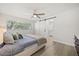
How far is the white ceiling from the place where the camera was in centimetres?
199

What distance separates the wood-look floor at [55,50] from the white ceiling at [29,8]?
1.34ft

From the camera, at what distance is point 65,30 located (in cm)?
198

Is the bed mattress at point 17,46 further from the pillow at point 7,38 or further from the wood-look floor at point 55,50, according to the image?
the wood-look floor at point 55,50

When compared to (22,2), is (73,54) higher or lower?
lower

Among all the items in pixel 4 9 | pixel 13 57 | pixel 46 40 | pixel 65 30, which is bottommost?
pixel 13 57

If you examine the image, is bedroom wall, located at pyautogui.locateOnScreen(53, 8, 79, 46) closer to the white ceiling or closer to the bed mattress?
the white ceiling

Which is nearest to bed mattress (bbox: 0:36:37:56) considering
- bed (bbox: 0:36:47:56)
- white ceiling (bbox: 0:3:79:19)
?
bed (bbox: 0:36:47:56)

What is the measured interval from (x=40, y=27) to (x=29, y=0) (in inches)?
15.6

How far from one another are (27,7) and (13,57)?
0.71 m

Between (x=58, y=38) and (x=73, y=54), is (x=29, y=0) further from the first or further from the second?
(x=73, y=54)

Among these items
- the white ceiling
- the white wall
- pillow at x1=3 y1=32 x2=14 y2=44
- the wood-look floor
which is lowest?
the wood-look floor

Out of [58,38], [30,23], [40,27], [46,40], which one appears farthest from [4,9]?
[58,38]

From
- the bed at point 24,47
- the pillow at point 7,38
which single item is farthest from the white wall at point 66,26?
the pillow at point 7,38

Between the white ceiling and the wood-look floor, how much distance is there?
1.34 feet
